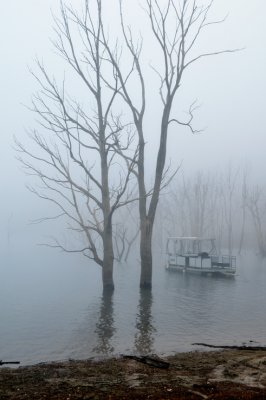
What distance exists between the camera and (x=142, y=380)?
686 cm

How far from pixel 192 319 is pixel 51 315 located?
17.8ft

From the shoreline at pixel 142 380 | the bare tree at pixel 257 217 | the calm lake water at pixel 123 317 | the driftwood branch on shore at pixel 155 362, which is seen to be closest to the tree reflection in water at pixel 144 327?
the calm lake water at pixel 123 317

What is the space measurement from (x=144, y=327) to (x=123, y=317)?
6.34ft

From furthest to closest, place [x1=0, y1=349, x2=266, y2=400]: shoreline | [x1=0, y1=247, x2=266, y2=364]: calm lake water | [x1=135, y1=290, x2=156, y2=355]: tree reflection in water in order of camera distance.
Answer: [x1=0, y1=247, x2=266, y2=364]: calm lake water, [x1=135, y1=290, x2=156, y2=355]: tree reflection in water, [x1=0, y1=349, x2=266, y2=400]: shoreline

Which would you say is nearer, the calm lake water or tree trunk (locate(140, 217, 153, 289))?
the calm lake water

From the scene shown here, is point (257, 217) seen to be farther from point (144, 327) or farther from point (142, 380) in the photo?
point (142, 380)

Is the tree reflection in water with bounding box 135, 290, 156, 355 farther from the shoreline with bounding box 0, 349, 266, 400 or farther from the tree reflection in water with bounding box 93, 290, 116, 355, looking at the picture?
the shoreline with bounding box 0, 349, 266, 400

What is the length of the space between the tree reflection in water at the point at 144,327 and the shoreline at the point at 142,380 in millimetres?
2418

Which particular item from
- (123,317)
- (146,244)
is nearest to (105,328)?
(123,317)

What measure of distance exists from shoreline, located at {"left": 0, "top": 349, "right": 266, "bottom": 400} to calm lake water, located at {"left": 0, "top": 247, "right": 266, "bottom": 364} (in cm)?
249

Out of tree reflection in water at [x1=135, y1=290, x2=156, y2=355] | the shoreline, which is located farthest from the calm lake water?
the shoreline

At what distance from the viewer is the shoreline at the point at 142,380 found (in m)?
6.10

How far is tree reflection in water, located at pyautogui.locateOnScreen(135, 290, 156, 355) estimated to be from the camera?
11183 mm

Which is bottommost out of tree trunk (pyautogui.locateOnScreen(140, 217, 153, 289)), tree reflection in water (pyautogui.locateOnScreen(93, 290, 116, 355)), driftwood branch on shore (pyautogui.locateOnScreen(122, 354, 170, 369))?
tree reflection in water (pyautogui.locateOnScreen(93, 290, 116, 355))
